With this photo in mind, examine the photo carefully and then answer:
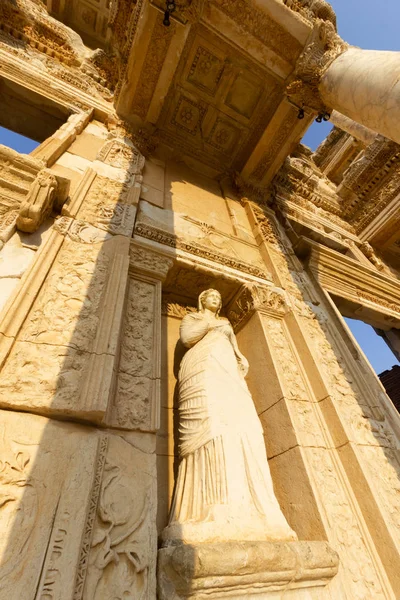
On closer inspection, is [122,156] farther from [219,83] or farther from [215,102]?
[219,83]

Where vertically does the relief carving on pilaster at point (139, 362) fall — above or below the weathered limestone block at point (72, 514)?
below

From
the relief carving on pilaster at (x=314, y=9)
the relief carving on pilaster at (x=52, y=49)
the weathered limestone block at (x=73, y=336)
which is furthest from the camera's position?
the relief carving on pilaster at (x=52, y=49)

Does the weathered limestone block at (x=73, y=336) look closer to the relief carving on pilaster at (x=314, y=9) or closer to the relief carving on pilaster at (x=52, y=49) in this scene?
the relief carving on pilaster at (x=52, y=49)

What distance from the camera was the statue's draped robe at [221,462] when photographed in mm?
1854

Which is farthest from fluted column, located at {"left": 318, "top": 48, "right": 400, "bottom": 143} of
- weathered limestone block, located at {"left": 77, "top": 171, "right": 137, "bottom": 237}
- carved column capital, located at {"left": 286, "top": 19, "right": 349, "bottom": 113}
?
weathered limestone block, located at {"left": 77, "top": 171, "right": 137, "bottom": 237}

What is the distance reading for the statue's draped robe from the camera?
1.85 meters

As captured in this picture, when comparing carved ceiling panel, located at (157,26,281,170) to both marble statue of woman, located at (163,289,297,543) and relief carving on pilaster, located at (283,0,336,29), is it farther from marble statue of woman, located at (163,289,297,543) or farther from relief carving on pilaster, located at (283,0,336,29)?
marble statue of woman, located at (163,289,297,543)

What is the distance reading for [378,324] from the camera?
680 cm

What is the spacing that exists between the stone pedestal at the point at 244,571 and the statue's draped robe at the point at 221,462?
15 cm

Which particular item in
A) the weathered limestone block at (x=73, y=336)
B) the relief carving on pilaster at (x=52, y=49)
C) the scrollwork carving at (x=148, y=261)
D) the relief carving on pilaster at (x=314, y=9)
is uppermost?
the relief carving on pilaster at (x=314, y=9)

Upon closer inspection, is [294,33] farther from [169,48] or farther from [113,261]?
[113,261]

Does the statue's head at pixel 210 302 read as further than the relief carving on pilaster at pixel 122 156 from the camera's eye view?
No

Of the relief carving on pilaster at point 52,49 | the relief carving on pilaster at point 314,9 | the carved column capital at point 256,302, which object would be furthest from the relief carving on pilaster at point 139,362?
the relief carving on pilaster at point 314,9

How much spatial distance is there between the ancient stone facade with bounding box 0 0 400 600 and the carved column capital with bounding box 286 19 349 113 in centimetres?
3
